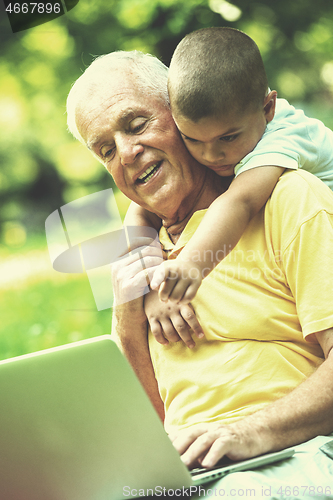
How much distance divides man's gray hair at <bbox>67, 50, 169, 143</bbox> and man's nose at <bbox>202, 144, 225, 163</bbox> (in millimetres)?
164

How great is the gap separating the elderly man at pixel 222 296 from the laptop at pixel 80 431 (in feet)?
0.42

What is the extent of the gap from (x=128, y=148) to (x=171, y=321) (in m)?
0.36

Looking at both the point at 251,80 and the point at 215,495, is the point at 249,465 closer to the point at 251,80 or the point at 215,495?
the point at 215,495

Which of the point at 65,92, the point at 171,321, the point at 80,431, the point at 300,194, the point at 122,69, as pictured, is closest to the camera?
the point at 80,431

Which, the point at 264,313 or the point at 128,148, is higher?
the point at 128,148

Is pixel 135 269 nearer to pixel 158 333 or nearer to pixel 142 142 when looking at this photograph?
pixel 158 333

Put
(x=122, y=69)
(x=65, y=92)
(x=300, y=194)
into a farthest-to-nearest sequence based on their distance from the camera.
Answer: (x=65, y=92), (x=122, y=69), (x=300, y=194)

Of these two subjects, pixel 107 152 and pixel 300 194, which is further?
pixel 107 152

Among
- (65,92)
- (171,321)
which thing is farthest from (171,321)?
(65,92)

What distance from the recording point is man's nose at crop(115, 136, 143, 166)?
933 millimetres

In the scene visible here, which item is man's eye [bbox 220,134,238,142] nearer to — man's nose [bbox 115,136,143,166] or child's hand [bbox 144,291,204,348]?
man's nose [bbox 115,136,143,166]

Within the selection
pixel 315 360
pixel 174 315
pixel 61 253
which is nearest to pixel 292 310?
pixel 315 360

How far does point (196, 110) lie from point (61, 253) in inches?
40.6

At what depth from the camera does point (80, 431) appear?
475mm
